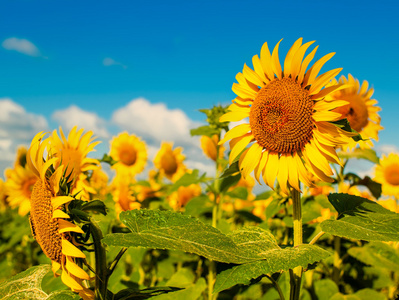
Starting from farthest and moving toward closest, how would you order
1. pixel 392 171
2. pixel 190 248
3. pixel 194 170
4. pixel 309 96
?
pixel 392 171, pixel 194 170, pixel 309 96, pixel 190 248

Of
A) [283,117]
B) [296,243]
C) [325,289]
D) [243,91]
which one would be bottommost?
[325,289]

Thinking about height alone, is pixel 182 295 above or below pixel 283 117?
below

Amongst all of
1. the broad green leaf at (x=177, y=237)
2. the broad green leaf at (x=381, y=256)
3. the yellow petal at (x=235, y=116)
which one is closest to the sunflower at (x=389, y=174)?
the broad green leaf at (x=381, y=256)

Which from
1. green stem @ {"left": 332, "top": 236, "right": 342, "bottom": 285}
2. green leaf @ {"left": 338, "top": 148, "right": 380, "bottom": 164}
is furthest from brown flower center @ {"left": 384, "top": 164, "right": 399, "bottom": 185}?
green stem @ {"left": 332, "top": 236, "right": 342, "bottom": 285}

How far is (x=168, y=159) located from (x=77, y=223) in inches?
192

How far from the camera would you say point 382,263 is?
8.71ft

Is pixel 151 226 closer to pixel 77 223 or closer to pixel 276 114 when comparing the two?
pixel 77 223

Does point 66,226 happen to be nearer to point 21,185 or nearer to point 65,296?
point 65,296

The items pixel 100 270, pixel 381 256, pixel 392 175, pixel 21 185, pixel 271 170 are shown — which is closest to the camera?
pixel 100 270

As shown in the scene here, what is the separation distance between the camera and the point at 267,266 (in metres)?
1.28

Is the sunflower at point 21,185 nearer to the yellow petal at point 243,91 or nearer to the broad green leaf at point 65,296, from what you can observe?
the broad green leaf at point 65,296

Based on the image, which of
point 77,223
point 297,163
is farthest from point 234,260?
point 297,163

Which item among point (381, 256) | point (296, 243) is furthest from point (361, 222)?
point (381, 256)

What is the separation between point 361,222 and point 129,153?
494 cm
